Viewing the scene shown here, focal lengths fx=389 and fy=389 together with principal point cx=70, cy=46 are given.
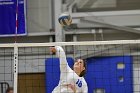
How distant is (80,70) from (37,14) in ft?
11.8

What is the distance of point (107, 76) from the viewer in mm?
6895

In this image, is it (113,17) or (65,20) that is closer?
(65,20)

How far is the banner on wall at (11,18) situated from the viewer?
7.45 meters

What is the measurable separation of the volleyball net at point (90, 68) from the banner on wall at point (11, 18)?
0.37 meters

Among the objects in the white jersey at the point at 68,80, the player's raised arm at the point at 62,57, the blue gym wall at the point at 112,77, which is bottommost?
A: the blue gym wall at the point at 112,77

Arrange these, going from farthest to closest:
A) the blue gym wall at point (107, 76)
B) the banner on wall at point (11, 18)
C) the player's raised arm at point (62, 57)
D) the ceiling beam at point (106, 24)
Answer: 1. the banner on wall at point (11, 18)
2. the ceiling beam at point (106, 24)
3. the blue gym wall at point (107, 76)
4. the player's raised arm at point (62, 57)

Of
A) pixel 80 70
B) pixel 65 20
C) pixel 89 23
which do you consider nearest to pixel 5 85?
pixel 89 23

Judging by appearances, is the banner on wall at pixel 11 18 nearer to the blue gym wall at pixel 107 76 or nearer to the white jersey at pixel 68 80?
the blue gym wall at pixel 107 76

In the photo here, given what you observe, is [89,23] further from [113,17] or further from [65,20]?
[65,20]

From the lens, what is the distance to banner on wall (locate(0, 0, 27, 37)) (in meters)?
7.45

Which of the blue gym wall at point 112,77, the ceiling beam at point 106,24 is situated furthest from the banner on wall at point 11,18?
the blue gym wall at point 112,77

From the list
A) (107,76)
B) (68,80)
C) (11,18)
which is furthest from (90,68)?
(68,80)

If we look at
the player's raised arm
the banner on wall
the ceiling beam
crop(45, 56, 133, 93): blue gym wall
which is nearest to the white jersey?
the player's raised arm

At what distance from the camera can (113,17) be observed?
7305 mm
